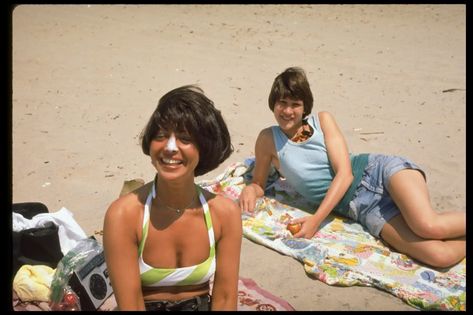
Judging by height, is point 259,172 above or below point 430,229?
above

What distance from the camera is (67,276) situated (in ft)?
9.89

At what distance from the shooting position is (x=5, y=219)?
318cm

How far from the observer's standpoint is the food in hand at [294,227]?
3826mm

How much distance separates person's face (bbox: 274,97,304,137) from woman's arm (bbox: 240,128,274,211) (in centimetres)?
23

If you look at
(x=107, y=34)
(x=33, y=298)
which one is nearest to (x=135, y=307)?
(x=33, y=298)

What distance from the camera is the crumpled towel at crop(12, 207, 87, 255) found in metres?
3.35

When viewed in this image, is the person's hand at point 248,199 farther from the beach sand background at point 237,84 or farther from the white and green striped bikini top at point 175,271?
the white and green striped bikini top at point 175,271

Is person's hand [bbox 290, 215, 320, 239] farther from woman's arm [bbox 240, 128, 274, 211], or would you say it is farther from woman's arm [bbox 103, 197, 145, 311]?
woman's arm [bbox 103, 197, 145, 311]

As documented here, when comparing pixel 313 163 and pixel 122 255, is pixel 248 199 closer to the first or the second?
pixel 313 163

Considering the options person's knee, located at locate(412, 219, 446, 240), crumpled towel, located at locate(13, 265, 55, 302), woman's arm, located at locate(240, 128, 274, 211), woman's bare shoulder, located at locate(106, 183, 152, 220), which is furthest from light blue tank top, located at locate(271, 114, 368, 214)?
crumpled towel, located at locate(13, 265, 55, 302)

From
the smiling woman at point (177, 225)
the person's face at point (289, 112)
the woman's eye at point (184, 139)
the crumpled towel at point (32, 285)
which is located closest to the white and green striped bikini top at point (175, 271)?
the smiling woman at point (177, 225)

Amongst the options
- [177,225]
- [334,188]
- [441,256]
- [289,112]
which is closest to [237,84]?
[289,112]

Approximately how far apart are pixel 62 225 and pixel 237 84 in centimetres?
441

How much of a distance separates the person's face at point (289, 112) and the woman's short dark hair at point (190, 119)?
1.66m
